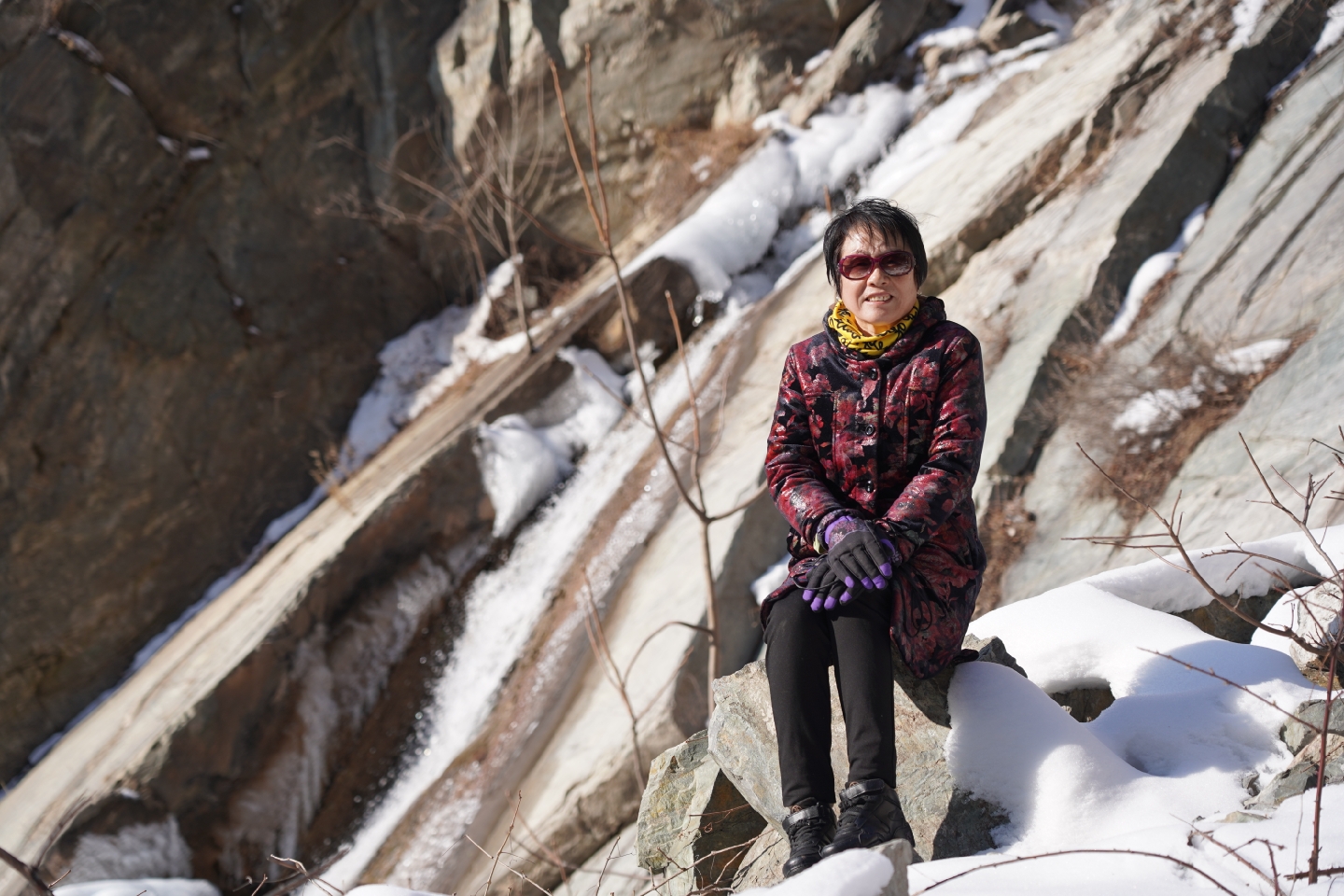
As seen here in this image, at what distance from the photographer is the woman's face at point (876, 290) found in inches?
80.6

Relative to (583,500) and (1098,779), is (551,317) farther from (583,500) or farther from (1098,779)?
(1098,779)

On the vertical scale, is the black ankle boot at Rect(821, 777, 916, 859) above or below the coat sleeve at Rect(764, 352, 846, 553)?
below

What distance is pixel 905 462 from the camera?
2086 mm

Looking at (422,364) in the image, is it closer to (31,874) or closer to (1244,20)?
(1244,20)

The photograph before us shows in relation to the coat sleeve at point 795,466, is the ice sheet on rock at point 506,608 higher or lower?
lower

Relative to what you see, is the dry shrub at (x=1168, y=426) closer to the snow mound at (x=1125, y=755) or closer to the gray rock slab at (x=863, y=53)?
the snow mound at (x=1125, y=755)

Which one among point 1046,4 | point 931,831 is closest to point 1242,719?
point 931,831

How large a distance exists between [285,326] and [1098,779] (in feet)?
33.0

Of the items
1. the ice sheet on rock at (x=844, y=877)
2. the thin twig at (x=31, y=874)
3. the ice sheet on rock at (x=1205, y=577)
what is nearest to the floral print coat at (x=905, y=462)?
the ice sheet on rock at (x=844, y=877)

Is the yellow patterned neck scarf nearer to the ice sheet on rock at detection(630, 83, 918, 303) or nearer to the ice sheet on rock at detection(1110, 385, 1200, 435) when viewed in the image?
the ice sheet on rock at detection(1110, 385, 1200, 435)

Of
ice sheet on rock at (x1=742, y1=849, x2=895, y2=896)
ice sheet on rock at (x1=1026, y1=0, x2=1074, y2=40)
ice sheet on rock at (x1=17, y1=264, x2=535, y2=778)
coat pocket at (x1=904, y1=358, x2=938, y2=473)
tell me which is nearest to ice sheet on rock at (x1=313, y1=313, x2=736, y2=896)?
ice sheet on rock at (x1=17, y1=264, x2=535, y2=778)

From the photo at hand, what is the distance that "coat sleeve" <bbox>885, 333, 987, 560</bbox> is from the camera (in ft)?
6.29

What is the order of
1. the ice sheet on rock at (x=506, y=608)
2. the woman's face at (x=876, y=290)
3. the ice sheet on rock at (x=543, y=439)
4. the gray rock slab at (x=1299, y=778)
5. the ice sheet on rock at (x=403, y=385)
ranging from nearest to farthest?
the gray rock slab at (x=1299, y=778), the woman's face at (x=876, y=290), the ice sheet on rock at (x=506, y=608), the ice sheet on rock at (x=543, y=439), the ice sheet on rock at (x=403, y=385)

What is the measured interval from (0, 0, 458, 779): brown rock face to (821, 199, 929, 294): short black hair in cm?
895
